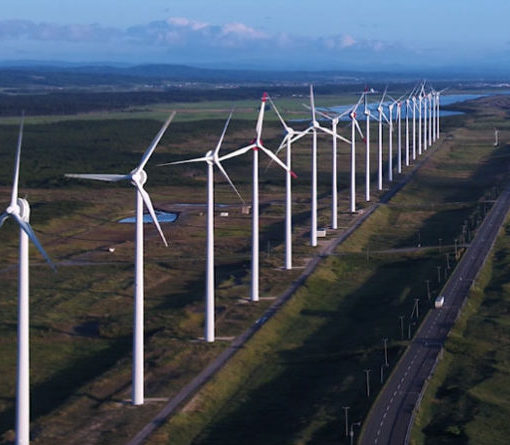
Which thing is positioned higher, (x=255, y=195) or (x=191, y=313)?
(x=255, y=195)

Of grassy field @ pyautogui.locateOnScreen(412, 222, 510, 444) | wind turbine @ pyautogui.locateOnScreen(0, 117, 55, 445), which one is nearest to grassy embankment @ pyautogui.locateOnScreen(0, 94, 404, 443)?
wind turbine @ pyautogui.locateOnScreen(0, 117, 55, 445)

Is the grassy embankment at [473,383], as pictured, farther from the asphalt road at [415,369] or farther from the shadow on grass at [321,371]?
the shadow on grass at [321,371]

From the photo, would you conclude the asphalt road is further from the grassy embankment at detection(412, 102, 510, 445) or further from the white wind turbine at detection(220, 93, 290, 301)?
the white wind turbine at detection(220, 93, 290, 301)

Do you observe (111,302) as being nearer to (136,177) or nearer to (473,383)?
(136,177)

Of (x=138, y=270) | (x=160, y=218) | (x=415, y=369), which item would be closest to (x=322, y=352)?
(x=415, y=369)

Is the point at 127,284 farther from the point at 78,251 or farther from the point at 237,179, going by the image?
the point at 237,179

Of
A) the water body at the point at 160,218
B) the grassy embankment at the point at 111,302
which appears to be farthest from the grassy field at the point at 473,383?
the water body at the point at 160,218
